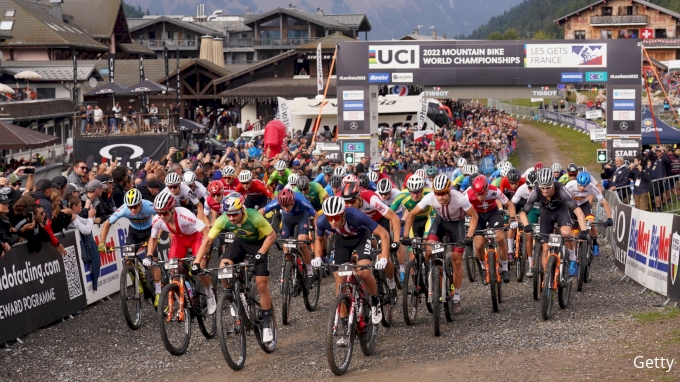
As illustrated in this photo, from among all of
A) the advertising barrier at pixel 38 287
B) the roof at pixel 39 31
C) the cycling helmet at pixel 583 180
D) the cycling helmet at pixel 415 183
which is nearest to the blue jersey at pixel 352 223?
the cycling helmet at pixel 415 183

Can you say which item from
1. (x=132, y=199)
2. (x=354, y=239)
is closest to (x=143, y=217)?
(x=132, y=199)

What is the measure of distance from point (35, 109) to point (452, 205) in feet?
106

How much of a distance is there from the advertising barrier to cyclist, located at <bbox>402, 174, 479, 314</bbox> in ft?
17.0

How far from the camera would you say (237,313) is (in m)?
10.7

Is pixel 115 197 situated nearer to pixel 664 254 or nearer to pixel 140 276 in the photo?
pixel 140 276

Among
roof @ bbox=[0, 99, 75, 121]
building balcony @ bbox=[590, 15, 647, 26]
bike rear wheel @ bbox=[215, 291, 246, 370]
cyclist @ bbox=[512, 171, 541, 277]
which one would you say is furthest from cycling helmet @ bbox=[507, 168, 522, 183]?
building balcony @ bbox=[590, 15, 647, 26]

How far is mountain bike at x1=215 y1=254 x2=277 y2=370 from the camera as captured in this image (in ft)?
34.0

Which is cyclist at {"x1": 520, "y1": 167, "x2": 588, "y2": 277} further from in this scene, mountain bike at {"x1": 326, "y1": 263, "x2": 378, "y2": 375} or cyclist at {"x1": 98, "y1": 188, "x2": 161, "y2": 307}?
cyclist at {"x1": 98, "y1": 188, "x2": 161, "y2": 307}

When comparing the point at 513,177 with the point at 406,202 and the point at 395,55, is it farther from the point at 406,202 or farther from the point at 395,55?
the point at 395,55

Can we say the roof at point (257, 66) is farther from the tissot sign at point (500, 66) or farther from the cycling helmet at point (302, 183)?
the cycling helmet at point (302, 183)

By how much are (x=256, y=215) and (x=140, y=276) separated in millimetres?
2849

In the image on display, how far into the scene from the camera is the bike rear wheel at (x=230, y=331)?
33.6 feet

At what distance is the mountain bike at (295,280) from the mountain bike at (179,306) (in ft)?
4.46

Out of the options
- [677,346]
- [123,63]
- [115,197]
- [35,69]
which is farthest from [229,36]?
[677,346]
